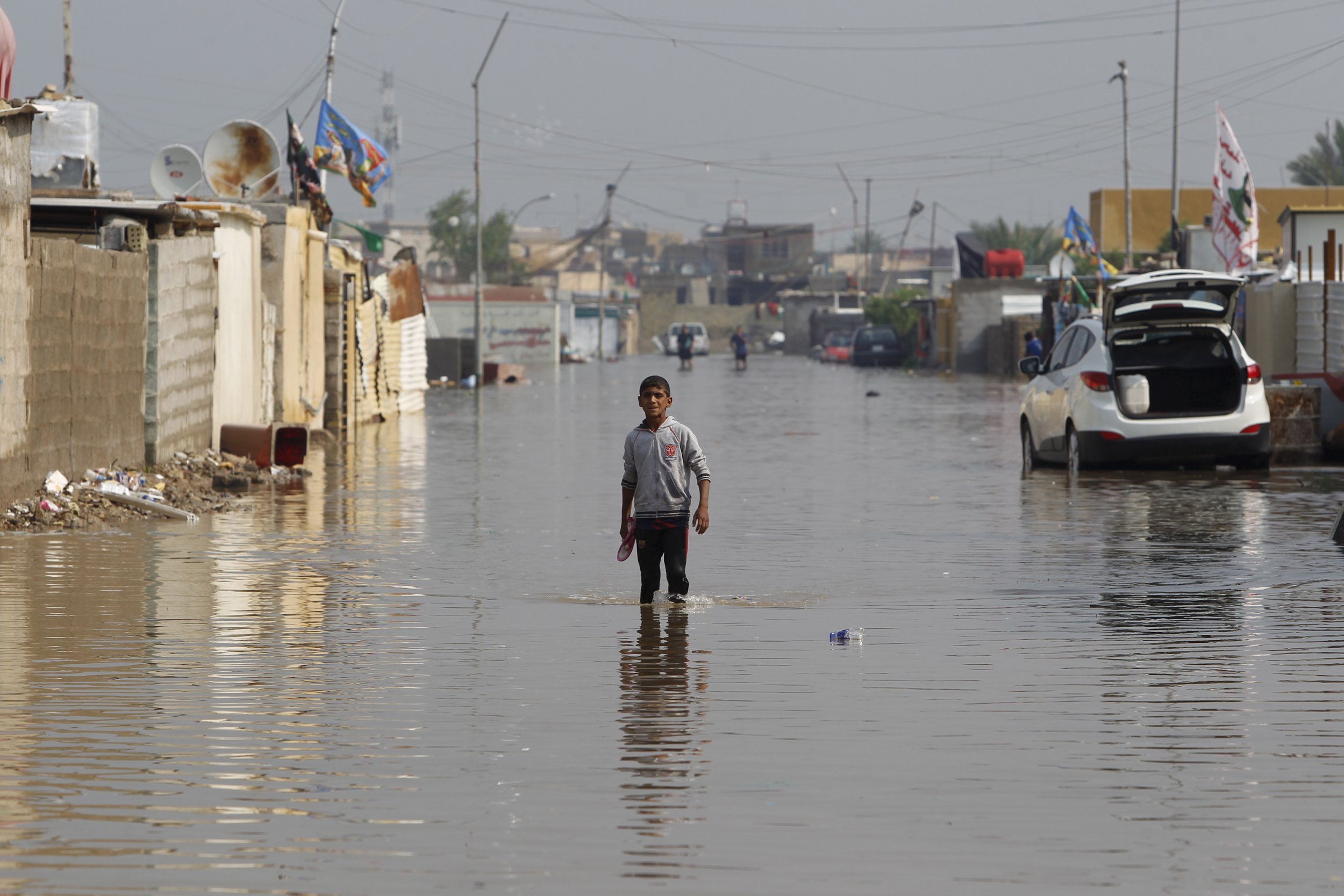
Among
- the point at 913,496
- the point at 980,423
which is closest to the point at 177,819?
the point at 913,496

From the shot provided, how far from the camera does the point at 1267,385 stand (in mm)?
21891

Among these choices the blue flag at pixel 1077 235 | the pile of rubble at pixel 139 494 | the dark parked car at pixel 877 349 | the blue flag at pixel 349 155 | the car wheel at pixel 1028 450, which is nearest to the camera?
the pile of rubble at pixel 139 494

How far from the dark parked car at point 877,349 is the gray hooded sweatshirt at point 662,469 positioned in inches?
2696

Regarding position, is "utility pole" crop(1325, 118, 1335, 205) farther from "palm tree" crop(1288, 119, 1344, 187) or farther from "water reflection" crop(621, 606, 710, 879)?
"water reflection" crop(621, 606, 710, 879)

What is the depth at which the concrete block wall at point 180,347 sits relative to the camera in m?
18.1

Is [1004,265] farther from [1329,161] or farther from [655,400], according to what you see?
[655,400]

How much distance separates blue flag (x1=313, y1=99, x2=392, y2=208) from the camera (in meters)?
32.1

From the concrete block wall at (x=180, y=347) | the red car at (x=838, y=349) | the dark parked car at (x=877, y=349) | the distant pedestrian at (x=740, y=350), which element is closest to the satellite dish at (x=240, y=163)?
the concrete block wall at (x=180, y=347)

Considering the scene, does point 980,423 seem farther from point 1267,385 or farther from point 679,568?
point 679,568

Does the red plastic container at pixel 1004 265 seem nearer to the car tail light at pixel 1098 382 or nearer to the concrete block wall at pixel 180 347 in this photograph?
the car tail light at pixel 1098 382

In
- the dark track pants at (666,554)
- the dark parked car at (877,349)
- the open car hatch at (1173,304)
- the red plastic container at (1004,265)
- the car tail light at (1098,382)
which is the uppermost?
the red plastic container at (1004,265)

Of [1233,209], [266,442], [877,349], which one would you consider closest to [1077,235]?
[1233,209]

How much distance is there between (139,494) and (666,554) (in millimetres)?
7259

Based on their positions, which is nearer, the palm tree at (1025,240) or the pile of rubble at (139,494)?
the pile of rubble at (139,494)
